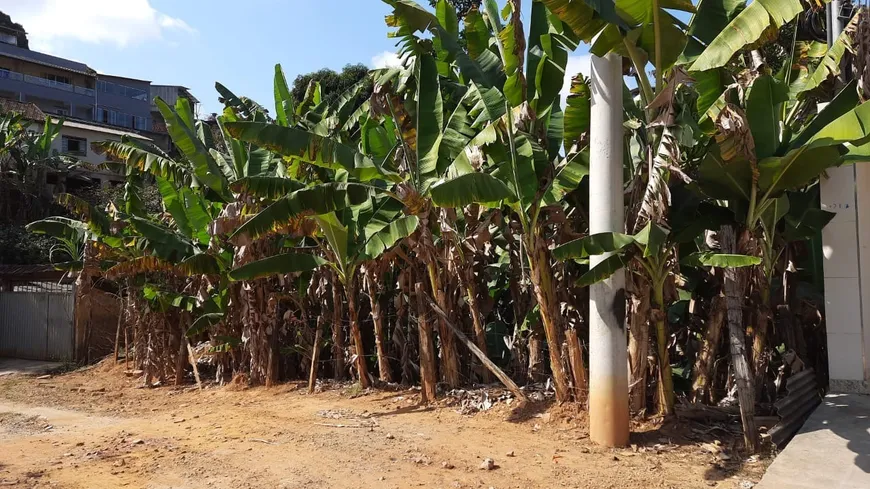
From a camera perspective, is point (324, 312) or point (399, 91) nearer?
point (399, 91)

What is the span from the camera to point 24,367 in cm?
1625

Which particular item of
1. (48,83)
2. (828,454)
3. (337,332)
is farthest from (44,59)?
(828,454)

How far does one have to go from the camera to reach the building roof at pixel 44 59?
41.8m

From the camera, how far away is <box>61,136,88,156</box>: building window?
35219 millimetres

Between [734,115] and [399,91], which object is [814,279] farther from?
[399,91]

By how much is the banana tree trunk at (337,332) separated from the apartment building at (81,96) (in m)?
30.2

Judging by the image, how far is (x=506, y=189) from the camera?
7.09 metres

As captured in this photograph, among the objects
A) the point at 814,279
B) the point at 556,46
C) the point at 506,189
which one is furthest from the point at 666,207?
the point at 814,279

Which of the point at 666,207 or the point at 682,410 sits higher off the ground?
the point at 666,207

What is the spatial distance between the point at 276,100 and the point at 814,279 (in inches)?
336

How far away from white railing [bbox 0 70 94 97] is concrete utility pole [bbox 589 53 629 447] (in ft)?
145

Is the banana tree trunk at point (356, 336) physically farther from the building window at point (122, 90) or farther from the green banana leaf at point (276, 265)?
the building window at point (122, 90)

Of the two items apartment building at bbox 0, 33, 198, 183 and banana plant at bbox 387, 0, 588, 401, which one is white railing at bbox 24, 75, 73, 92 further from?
banana plant at bbox 387, 0, 588, 401

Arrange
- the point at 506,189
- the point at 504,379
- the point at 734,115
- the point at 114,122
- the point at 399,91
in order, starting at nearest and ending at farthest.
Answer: the point at 734,115 → the point at 506,189 → the point at 504,379 → the point at 399,91 → the point at 114,122
